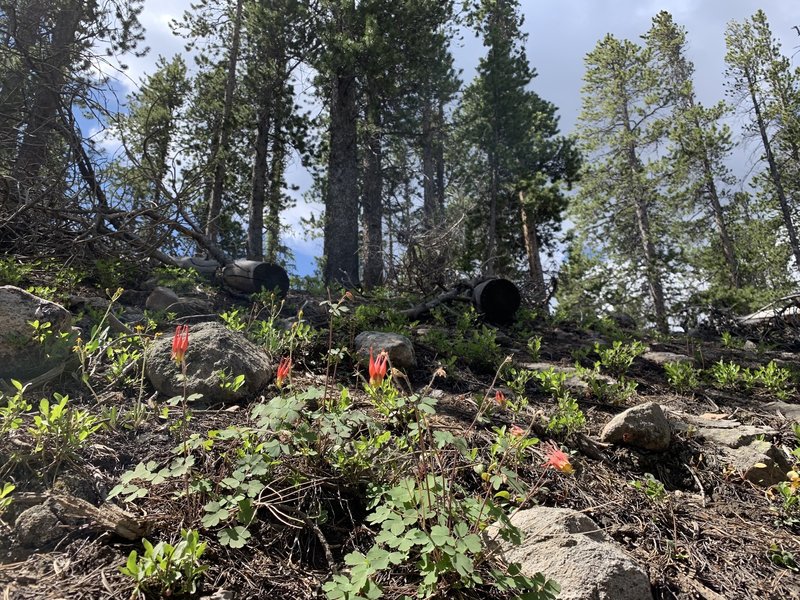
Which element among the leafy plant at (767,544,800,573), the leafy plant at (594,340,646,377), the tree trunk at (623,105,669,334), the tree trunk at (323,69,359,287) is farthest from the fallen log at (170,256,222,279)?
the tree trunk at (623,105,669,334)

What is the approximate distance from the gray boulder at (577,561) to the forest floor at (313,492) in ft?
0.54

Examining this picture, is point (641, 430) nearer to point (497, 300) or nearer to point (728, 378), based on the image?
point (728, 378)

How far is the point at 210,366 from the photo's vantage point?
3020 millimetres

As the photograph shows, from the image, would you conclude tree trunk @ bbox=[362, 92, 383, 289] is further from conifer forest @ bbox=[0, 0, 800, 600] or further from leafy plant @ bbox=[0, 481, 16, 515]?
leafy plant @ bbox=[0, 481, 16, 515]

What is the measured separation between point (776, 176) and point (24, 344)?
20.8 metres

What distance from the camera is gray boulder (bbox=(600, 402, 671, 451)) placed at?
3.06 m

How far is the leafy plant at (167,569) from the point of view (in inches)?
57.4

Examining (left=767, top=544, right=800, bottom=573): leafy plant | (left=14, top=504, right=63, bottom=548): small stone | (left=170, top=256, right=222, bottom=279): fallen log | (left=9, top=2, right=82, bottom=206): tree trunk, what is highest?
(left=9, top=2, right=82, bottom=206): tree trunk

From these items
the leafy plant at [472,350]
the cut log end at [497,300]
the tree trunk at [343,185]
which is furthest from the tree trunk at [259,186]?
the leafy plant at [472,350]

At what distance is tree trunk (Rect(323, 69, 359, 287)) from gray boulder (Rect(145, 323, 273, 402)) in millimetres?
6555

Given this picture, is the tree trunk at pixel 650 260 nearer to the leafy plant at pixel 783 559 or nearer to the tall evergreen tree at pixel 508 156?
the tall evergreen tree at pixel 508 156

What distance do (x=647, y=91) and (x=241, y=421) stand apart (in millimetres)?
22033

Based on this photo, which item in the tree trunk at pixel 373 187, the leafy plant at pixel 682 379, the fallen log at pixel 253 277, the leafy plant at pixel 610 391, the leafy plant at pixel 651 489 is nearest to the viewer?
the leafy plant at pixel 651 489

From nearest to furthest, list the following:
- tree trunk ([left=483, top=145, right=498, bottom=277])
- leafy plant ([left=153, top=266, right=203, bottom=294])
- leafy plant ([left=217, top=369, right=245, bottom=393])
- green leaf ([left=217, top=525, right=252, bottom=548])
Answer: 1. green leaf ([left=217, top=525, right=252, bottom=548])
2. leafy plant ([left=217, top=369, right=245, bottom=393])
3. leafy plant ([left=153, top=266, right=203, bottom=294])
4. tree trunk ([left=483, top=145, right=498, bottom=277])
